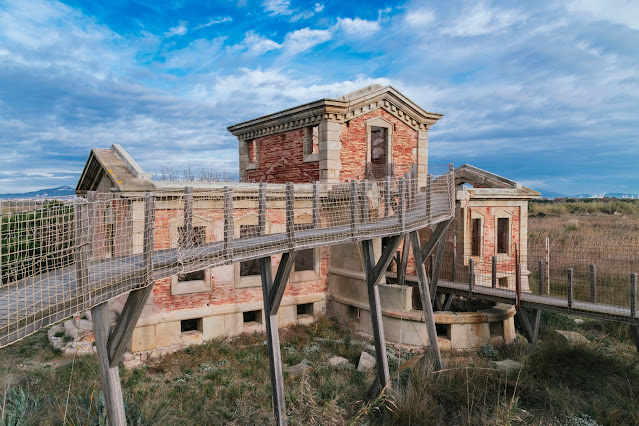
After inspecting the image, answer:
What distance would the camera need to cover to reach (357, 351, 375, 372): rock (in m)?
11.0

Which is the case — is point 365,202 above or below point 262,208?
above

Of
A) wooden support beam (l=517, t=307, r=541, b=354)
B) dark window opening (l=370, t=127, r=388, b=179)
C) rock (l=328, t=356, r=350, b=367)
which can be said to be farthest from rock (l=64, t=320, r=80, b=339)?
wooden support beam (l=517, t=307, r=541, b=354)

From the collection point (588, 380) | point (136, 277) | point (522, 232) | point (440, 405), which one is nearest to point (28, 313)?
point (136, 277)

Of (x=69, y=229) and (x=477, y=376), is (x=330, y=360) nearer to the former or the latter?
(x=477, y=376)

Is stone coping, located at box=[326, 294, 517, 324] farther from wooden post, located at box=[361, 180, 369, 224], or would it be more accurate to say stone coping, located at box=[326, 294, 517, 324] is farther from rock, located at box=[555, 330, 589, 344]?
wooden post, located at box=[361, 180, 369, 224]

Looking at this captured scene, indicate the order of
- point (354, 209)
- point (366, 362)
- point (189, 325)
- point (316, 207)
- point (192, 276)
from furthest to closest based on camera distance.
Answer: point (192, 276) → point (189, 325) → point (366, 362) → point (354, 209) → point (316, 207)

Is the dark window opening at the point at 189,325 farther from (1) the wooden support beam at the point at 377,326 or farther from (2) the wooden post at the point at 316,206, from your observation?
(2) the wooden post at the point at 316,206

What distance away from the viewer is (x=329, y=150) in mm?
14906

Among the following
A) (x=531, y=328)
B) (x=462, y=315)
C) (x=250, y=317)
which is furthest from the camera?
(x=250, y=317)

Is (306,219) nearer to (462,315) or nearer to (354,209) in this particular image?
(462,315)

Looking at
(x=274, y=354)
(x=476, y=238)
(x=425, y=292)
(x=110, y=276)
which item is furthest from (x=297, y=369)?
(x=476, y=238)

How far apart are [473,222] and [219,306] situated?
1108 centimetres

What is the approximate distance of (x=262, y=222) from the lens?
7.45m

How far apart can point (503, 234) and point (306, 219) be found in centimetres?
960
